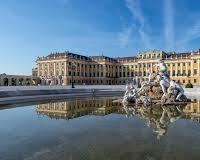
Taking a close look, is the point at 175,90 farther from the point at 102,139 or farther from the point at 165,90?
the point at 102,139

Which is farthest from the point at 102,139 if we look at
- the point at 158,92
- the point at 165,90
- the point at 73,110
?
the point at 158,92

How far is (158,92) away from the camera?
70.0 feet

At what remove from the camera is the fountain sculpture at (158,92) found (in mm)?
19641

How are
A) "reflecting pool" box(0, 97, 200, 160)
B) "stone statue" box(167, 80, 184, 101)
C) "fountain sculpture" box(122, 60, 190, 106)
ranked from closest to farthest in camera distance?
"reflecting pool" box(0, 97, 200, 160), "fountain sculpture" box(122, 60, 190, 106), "stone statue" box(167, 80, 184, 101)

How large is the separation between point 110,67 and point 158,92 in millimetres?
82981

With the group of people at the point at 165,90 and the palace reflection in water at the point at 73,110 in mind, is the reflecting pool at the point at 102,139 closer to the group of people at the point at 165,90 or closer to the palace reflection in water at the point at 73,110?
the palace reflection in water at the point at 73,110

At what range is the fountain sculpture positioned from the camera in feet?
64.4

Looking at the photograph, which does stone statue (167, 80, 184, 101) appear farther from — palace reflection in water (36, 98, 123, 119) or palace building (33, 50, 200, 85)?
palace building (33, 50, 200, 85)

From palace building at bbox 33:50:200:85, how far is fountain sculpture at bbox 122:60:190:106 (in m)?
60.5

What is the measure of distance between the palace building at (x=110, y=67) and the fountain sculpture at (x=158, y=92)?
60.5m

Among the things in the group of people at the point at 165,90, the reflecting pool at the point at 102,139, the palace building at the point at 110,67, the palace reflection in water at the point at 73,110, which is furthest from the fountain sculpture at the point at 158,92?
the palace building at the point at 110,67

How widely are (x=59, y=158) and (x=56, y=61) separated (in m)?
88.0

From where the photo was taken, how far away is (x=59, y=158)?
673 centimetres

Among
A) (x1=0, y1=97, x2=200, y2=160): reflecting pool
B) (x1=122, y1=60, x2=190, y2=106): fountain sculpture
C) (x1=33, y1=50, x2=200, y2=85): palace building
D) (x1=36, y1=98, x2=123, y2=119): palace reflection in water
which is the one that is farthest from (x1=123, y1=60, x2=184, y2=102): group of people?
(x1=33, y1=50, x2=200, y2=85): palace building
